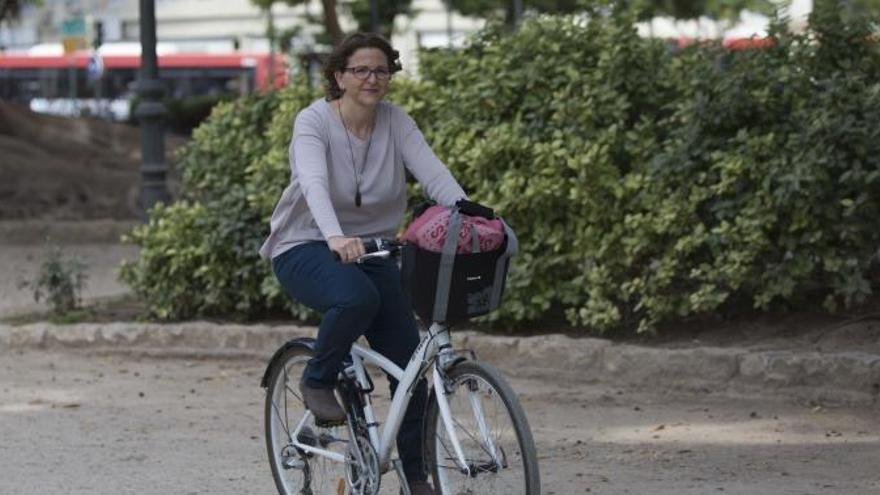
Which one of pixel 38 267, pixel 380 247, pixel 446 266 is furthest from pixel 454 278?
pixel 38 267

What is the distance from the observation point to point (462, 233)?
5.00 meters

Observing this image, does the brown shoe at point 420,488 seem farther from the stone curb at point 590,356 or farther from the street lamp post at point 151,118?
the street lamp post at point 151,118

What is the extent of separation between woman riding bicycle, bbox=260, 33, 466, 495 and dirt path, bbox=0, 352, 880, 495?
102 centimetres

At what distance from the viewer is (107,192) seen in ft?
60.6

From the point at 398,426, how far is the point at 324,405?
315mm

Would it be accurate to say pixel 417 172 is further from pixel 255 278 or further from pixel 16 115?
pixel 16 115

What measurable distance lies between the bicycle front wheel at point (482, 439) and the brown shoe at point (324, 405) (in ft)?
1.39

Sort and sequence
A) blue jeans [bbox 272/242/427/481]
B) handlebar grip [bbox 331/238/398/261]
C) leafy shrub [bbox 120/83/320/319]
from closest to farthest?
handlebar grip [bbox 331/238/398/261] → blue jeans [bbox 272/242/427/481] → leafy shrub [bbox 120/83/320/319]

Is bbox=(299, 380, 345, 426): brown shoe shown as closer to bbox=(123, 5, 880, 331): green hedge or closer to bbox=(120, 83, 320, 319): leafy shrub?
bbox=(123, 5, 880, 331): green hedge

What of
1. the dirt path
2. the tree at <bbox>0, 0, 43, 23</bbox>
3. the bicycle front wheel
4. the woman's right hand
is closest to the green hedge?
the dirt path

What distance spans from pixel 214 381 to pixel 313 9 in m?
31.6

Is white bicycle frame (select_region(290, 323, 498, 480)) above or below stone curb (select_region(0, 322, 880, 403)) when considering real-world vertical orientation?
above

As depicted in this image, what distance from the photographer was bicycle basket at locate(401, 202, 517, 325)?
4.98 m

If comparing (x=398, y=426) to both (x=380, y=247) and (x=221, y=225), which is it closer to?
(x=380, y=247)
